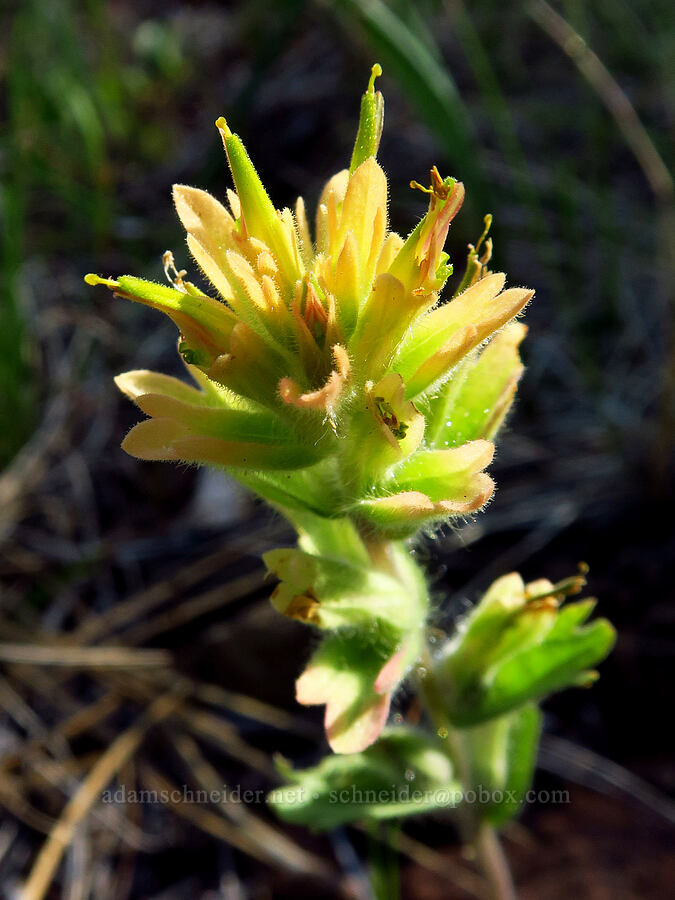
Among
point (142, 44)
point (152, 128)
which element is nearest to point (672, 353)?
point (152, 128)

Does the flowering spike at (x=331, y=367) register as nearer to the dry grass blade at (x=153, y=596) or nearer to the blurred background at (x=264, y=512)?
the blurred background at (x=264, y=512)

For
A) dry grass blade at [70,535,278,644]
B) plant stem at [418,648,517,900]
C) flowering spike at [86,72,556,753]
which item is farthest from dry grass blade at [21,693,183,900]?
flowering spike at [86,72,556,753]

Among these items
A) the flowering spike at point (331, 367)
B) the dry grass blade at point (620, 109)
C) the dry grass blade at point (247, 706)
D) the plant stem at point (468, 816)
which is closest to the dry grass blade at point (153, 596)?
the dry grass blade at point (247, 706)

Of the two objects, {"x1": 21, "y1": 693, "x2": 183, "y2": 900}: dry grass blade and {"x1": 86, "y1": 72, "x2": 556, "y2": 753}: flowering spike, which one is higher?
{"x1": 86, "y1": 72, "x2": 556, "y2": 753}: flowering spike

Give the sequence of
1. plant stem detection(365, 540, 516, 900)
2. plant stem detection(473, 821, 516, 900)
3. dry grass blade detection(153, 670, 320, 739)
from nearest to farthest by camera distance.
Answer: plant stem detection(365, 540, 516, 900) → plant stem detection(473, 821, 516, 900) → dry grass blade detection(153, 670, 320, 739)

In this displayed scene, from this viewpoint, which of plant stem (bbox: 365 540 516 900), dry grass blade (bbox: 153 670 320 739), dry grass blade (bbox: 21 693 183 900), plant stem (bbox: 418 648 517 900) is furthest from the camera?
dry grass blade (bbox: 153 670 320 739)

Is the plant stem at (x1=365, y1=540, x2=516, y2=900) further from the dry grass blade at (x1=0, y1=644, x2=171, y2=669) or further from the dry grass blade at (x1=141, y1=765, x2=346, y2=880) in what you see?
the dry grass blade at (x1=0, y1=644, x2=171, y2=669)

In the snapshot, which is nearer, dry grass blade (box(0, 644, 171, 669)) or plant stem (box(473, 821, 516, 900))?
plant stem (box(473, 821, 516, 900))

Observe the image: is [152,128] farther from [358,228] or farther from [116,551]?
[358,228]
